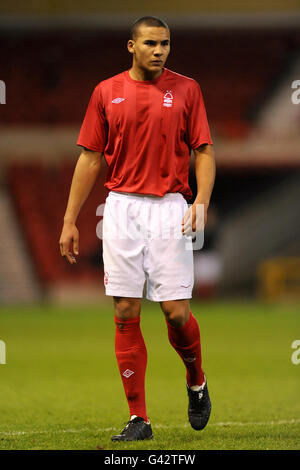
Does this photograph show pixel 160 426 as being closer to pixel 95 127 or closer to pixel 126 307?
pixel 126 307

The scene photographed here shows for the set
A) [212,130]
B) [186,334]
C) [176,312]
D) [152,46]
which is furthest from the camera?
[212,130]

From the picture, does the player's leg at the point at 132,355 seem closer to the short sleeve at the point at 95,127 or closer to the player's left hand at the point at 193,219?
the player's left hand at the point at 193,219

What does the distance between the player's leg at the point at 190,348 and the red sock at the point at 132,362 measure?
0.20m

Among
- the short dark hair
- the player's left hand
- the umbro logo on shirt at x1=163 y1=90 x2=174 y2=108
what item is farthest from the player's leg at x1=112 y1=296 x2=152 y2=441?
the short dark hair

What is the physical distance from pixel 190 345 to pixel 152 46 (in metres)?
1.64

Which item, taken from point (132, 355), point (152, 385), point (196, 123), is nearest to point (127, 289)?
point (132, 355)

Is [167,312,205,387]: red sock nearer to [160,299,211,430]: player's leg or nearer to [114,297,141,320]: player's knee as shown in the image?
[160,299,211,430]: player's leg

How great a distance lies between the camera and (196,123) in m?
4.75

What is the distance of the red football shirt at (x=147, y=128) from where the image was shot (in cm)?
469

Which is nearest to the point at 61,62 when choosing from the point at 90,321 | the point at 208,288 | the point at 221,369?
the point at 208,288

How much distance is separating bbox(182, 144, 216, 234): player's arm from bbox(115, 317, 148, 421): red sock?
0.62 metres

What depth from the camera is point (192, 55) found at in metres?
24.5

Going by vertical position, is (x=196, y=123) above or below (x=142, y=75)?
below
